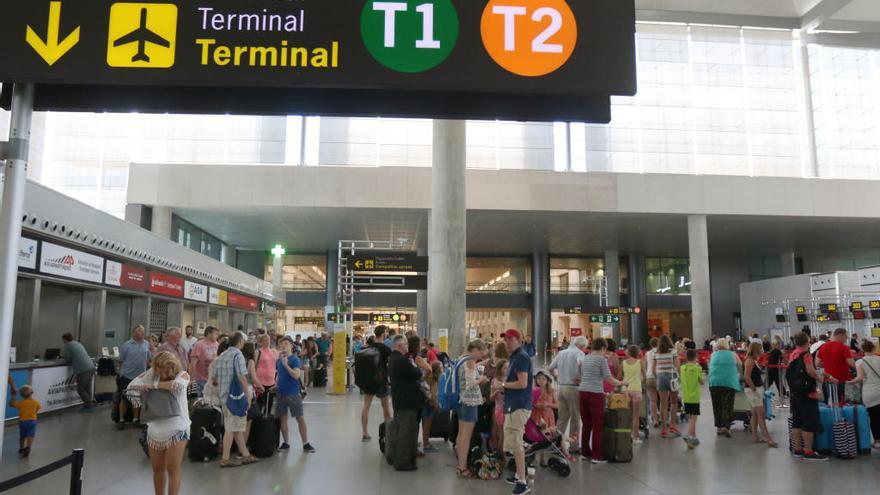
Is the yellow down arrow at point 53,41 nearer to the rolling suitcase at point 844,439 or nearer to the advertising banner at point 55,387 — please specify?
the advertising banner at point 55,387

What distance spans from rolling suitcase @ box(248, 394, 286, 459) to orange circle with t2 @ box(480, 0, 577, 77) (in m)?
5.98

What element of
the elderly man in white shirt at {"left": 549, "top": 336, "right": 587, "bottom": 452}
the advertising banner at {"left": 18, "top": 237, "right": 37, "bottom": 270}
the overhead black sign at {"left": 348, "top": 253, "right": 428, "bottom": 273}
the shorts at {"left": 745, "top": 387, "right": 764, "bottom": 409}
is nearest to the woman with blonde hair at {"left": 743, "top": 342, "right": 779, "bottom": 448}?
the shorts at {"left": 745, "top": 387, "right": 764, "bottom": 409}

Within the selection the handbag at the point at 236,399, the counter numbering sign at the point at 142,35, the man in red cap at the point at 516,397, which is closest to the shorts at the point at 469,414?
the man in red cap at the point at 516,397

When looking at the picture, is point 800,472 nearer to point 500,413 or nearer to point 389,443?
point 500,413

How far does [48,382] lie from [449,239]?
1205 cm

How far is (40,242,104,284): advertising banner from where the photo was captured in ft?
36.4

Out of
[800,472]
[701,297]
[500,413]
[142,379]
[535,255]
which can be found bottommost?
[800,472]

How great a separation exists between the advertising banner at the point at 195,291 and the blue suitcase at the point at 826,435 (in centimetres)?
1654

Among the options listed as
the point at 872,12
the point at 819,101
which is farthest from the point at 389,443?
the point at 819,101

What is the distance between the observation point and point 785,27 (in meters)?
29.0

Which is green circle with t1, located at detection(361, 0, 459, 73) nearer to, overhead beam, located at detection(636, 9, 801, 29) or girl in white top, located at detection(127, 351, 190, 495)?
girl in white top, located at detection(127, 351, 190, 495)

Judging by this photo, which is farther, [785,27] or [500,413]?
[785,27]

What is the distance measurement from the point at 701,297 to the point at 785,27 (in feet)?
43.3

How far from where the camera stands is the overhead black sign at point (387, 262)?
64.4 ft
